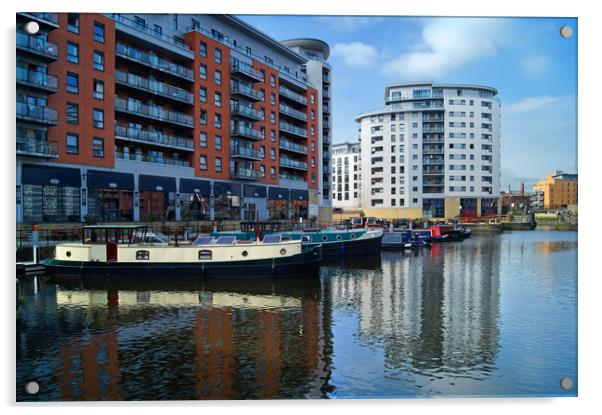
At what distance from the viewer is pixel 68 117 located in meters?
40.3

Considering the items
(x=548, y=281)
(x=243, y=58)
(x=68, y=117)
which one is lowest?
(x=548, y=281)

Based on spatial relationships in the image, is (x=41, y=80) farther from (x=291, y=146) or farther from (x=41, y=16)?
(x=291, y=146)

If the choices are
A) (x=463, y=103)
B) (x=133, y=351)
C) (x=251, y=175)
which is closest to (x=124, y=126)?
(x=251, y=175)

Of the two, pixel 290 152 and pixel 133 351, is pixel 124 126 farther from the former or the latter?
pixel 133 351

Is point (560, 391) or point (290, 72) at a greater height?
point (290, 72)

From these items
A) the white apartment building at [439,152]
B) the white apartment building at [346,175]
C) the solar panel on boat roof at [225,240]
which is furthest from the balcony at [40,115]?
the white apartment building at [346,175]

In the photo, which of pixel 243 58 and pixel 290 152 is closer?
pixel 243 58

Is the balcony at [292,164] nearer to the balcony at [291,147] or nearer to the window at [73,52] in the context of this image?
the balcony at [291,147]

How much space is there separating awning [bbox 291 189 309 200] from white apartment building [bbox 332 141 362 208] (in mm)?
64938

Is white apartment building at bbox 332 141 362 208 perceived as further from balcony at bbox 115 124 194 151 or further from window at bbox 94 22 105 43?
window at bbox 94 22 105 43

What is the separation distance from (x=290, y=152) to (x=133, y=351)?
6323cm

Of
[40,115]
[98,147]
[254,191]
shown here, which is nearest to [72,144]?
[98,147]

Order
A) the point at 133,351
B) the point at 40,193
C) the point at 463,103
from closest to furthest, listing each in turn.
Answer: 1. the point at 133,351
2. the point at 40,193
3. the point at 463,103

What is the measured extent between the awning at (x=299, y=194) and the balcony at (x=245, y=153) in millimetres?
10051
